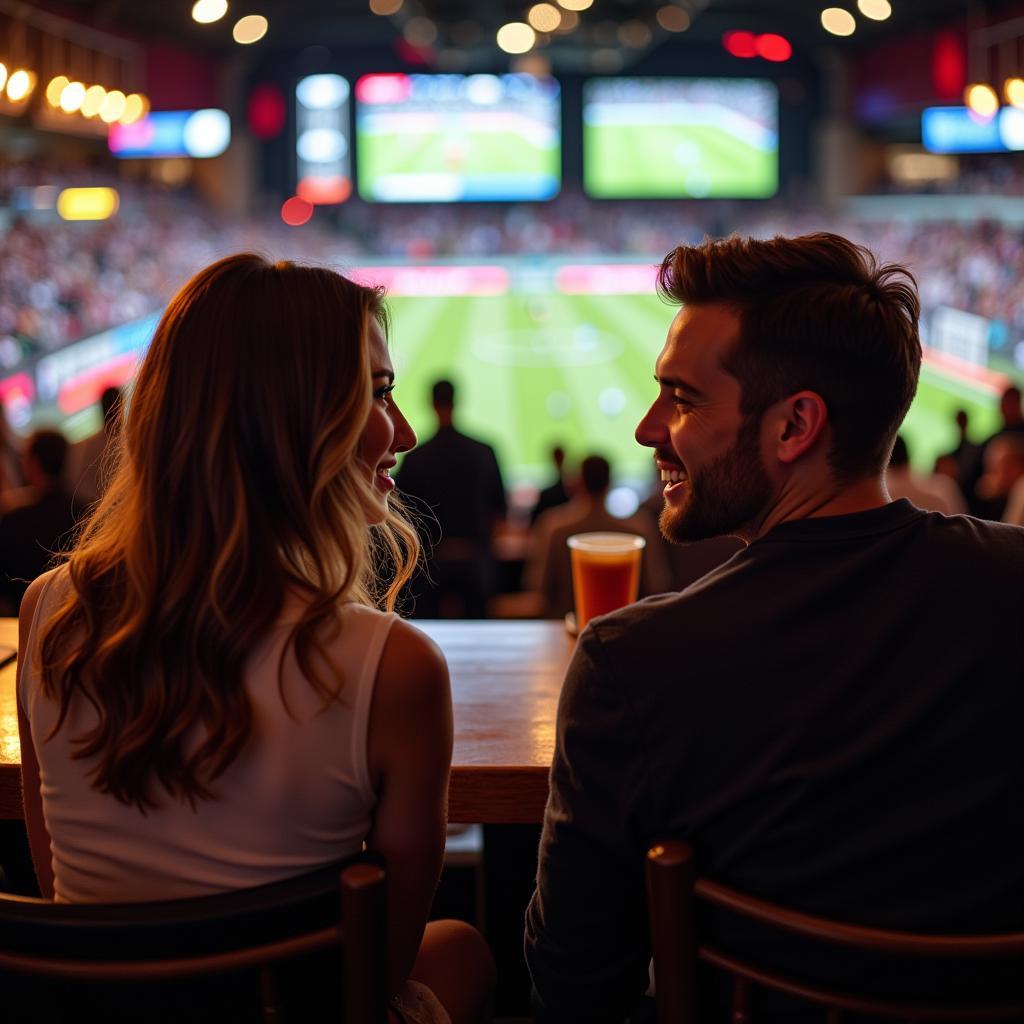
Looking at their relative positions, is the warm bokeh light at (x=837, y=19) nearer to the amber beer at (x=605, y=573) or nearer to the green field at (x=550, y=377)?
the green field at (x=550, y=377)

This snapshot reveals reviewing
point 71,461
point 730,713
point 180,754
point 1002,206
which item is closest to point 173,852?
point 180,754

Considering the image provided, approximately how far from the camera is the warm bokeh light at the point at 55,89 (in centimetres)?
728

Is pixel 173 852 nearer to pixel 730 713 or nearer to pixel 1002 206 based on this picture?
pixel 730 713

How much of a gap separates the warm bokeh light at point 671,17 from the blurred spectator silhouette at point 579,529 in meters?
11.4

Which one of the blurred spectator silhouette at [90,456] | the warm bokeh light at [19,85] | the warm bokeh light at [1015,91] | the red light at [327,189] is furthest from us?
the red light at [327,189]

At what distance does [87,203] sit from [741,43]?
11770 millimetres

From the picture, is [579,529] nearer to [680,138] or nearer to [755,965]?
[755,965]

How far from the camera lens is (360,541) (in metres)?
1.25

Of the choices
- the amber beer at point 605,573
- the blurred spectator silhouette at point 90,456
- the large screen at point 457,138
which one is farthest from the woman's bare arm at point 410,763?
the large screen at point 457,138

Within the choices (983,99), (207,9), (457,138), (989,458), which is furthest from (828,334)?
(457,138)

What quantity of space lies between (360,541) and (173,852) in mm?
356

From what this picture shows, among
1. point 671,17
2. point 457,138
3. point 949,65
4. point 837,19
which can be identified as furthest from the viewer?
point 457,138

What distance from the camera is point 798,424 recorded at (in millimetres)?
1201

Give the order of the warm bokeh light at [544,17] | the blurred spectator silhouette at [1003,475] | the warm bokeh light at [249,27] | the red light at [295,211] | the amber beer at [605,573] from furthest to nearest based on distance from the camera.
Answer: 1. the red light at [295,211]
2. the warm bokeh light at [249,27]
3. the warm bokeh light at [544,17]
4. the blurred spectator silhouette at [1003,475]
5. the amber beer at [605,573]
